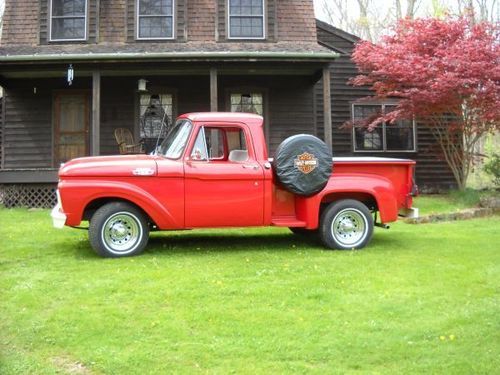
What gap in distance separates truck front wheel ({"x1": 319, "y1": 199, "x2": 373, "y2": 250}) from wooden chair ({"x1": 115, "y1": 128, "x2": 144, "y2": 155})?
7664 mm

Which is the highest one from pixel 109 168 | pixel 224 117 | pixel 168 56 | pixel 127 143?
pixel 168 56

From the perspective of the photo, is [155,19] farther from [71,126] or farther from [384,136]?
[384,136]

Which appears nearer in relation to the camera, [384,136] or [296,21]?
[296,21]

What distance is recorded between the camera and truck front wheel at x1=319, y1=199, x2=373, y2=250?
7.88 metres

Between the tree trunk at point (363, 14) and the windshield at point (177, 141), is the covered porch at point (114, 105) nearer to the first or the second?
the windshield at point (177, 141)

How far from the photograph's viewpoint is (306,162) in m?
7.50

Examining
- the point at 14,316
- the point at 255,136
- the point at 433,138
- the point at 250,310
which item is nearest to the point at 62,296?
the point at 14,316

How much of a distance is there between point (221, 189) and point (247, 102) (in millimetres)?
9113

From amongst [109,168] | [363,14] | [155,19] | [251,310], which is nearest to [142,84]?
[155,19]

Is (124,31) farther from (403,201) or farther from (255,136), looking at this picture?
(403,201)

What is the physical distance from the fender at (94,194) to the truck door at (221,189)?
52cm

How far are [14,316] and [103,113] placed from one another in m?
11.7

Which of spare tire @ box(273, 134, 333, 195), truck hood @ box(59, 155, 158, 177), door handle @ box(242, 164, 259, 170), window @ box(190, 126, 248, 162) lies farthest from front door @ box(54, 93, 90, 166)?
spare tire @ box(273, 134, 333, 195)

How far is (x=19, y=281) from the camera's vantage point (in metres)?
6.01
